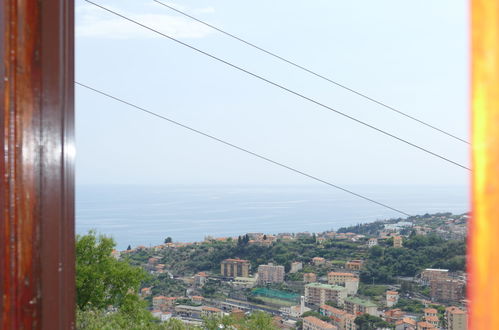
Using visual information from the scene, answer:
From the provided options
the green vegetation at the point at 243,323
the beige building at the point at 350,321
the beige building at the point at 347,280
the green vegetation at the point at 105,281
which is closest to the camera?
the green vegetation at the point at 243,323

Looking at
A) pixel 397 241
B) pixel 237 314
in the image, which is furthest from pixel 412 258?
pixel 237 314

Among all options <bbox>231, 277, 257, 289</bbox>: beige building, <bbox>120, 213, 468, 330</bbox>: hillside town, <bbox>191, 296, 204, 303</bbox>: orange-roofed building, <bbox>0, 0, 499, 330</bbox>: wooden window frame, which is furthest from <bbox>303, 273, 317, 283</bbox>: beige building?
<bbox>0, 0, 499, 330</bbox>: wooden window frame

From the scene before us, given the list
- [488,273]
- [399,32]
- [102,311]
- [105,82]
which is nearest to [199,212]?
[102,311]

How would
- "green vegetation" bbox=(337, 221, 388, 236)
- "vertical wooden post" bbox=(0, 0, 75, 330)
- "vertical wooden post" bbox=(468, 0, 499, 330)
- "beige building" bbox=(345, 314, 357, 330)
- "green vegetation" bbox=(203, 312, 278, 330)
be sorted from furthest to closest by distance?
"green vegetation" bbox=(337, 221, 388, 236) < "beige building" bbox=(345, 314, 357, 330) < "green vegetation" bbox=(203, 312, 278, 330) < "vertical wooden post" bbox=(0, 0, 75, 330) < "vertical wooden post" bbox=(468, 0, 499, 330)

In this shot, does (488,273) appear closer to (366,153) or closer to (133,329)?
(133,329)

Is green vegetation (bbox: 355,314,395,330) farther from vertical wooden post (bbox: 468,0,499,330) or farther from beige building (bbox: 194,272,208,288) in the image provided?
vertical wooden post (bbox: 468,0,499,330)

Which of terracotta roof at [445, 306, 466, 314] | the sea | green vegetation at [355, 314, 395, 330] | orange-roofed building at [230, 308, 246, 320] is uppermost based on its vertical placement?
the sea

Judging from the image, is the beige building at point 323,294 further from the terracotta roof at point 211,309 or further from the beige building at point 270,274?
the terracotta roof at point 211,309

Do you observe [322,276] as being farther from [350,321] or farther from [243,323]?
[243,323]

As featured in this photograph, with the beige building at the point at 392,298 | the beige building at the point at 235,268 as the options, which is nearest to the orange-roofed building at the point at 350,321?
the beige building at the point at 392,298
